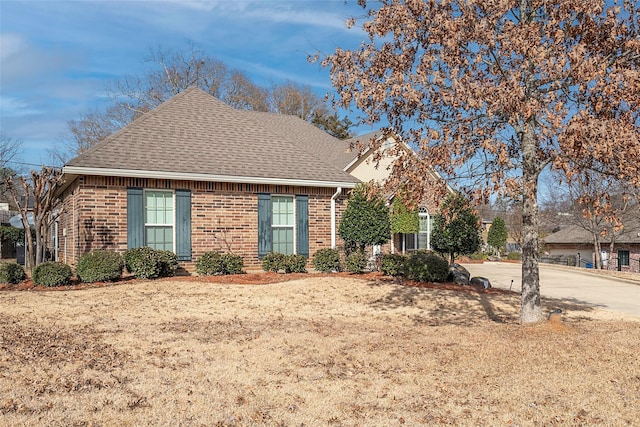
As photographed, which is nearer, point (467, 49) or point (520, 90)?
point (520, 90)

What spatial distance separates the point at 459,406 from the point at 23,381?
14.0ft

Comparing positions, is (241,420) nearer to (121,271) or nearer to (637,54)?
(637,54)

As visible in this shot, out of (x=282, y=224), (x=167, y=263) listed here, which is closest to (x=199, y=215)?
(x=167, y=263)

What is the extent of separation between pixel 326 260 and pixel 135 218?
208 inches

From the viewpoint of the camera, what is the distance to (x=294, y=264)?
14.6 meters

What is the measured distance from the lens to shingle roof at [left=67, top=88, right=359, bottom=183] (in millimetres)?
14008

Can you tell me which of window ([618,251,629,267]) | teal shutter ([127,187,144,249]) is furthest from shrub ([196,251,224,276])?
window ([618,251,629,267])

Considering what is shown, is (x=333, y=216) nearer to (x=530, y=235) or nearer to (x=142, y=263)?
(x=142, y=263)

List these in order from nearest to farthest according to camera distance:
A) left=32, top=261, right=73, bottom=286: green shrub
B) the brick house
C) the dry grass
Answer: the dry grass → left=32, top=261, right=73, bottom=286: green shrub → the brick house

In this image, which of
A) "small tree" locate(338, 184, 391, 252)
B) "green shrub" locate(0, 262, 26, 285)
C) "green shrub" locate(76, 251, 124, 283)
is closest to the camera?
"green shrub" locate(76, 251, 124, 283)

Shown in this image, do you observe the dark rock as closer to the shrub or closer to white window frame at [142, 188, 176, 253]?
the shrub

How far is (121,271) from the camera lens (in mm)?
12609

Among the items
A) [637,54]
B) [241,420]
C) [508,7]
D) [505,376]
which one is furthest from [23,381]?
[637,54]

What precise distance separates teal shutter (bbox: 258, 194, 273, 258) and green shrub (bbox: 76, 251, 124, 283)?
4182 mm
